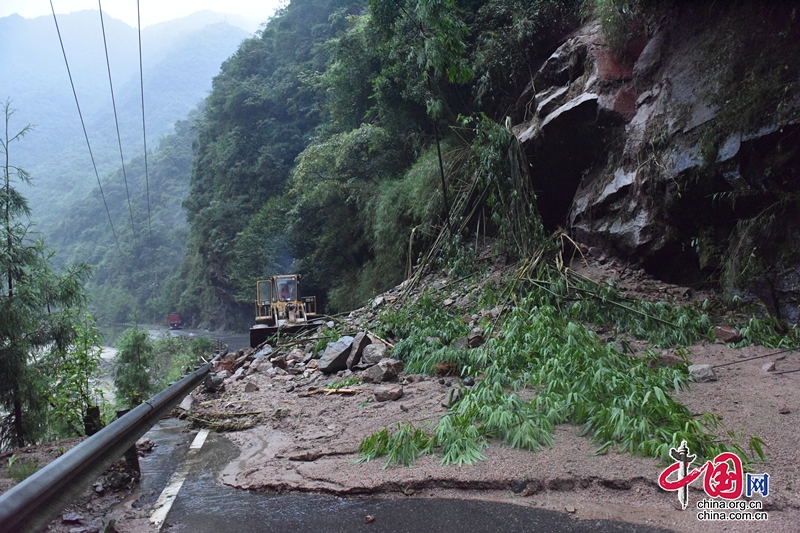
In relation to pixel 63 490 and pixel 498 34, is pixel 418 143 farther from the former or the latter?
pixel 63 490

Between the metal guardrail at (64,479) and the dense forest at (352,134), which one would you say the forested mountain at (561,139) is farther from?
the metal guardrail at (64,479)

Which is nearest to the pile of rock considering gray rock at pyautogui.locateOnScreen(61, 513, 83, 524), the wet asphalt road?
the wet asphalt road

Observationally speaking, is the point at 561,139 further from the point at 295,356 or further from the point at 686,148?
the point at 295,356

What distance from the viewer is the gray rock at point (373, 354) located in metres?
6.81

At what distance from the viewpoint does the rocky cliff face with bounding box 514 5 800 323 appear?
19.3 feet

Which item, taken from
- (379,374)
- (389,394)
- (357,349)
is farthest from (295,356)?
(389,394)

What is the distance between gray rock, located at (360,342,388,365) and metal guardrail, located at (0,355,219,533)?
3460mm

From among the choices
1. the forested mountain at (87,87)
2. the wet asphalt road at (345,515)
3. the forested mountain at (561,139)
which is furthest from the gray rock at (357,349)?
the forested mountain at (87,87)

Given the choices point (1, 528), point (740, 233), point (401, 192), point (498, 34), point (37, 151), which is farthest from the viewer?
point (37, 151)

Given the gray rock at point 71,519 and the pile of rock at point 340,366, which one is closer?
the gray rock at point 71,519

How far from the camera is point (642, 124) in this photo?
8148mm

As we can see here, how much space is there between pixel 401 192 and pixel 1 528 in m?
13.4

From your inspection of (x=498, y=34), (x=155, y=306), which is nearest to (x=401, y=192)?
(x=498, y=34)

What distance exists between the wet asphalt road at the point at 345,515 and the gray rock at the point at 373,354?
11.5 feet
